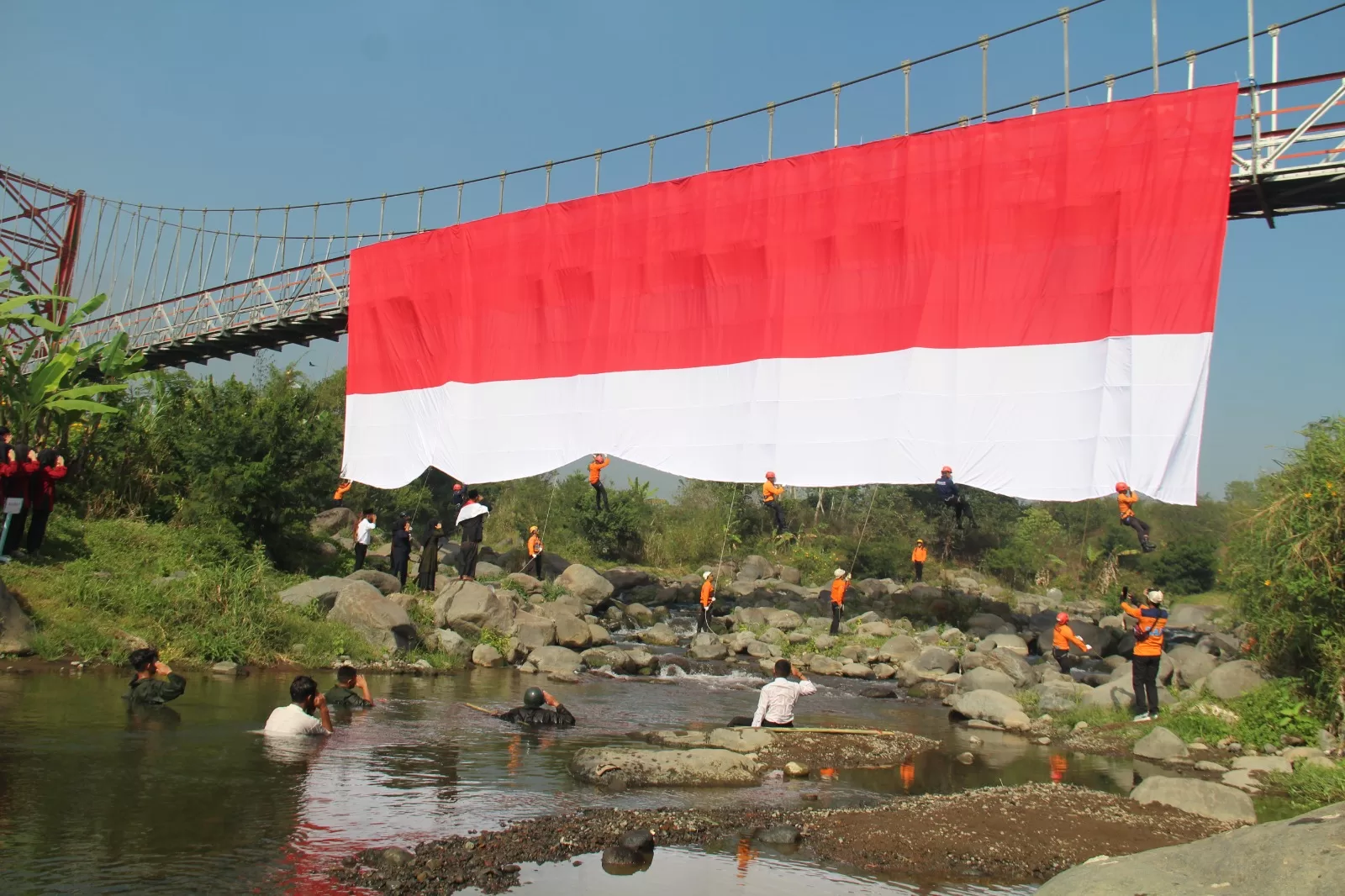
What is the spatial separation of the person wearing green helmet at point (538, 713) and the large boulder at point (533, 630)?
6173 mm

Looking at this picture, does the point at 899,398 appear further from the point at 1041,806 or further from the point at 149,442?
the point at 149,442

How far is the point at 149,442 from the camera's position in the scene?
22234 millimetres

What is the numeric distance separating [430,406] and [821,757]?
13.9 m

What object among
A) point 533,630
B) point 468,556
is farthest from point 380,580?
point 533,630

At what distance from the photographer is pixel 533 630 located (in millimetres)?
19828

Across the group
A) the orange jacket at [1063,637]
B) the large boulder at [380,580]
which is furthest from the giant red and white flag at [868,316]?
the orange jacket at [1063,637]

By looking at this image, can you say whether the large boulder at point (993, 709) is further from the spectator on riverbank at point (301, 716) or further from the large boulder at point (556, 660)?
the spectator on riverbank at point (301, 716)

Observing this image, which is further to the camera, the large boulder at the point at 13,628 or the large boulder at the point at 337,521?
the large boulder at the point at 337,521

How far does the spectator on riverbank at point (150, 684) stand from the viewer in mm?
11781

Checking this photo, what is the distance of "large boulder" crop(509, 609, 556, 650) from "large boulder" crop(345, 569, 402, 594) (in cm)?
254

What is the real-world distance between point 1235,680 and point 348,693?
37.3 ft

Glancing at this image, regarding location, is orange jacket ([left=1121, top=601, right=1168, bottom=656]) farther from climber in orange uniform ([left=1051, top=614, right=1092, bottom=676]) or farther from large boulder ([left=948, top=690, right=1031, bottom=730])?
climber in orange uniform ([left=1051, top=614, right=1092, bottom=676])

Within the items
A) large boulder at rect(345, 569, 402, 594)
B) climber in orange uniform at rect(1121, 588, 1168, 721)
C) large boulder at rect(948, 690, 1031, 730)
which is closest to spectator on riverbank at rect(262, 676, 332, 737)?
large boulder at rect(948, 690, 1031, 730)

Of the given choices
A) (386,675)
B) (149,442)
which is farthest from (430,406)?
(386,675)
